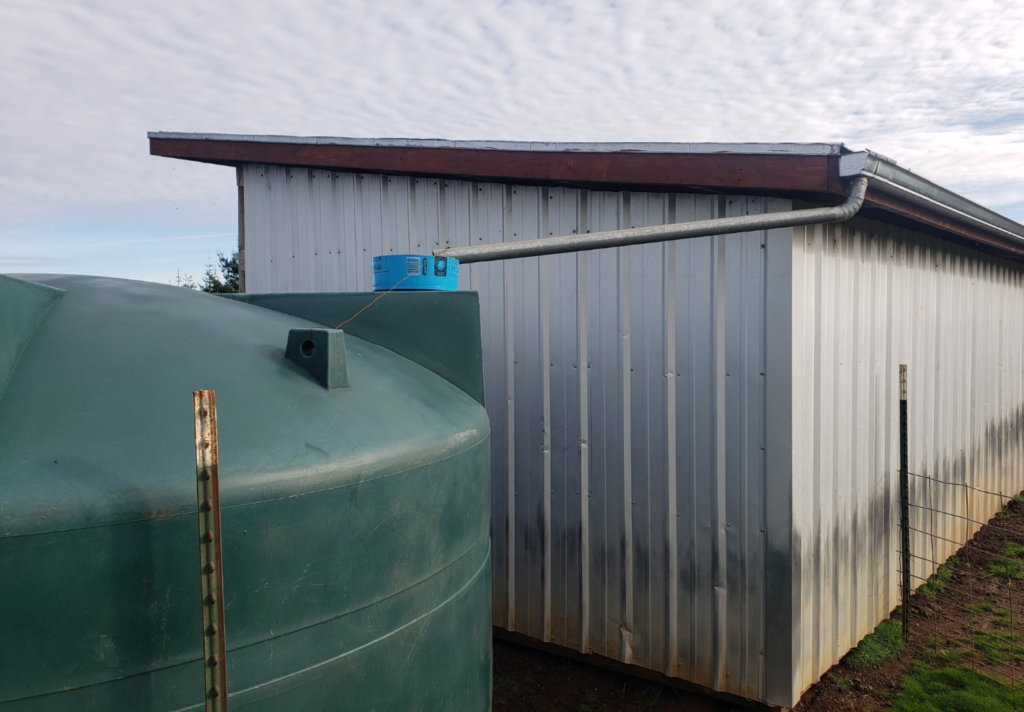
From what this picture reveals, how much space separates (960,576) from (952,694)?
7.26 ft

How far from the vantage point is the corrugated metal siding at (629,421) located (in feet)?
12.5

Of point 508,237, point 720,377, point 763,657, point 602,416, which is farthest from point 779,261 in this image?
point 763,657

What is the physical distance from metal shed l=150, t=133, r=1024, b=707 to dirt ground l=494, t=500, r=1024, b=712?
0.16 metres

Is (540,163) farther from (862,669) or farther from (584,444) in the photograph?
(862,669)

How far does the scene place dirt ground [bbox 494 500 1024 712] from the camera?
4012mm

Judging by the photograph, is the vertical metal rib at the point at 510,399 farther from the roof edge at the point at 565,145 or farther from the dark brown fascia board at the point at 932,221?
the dark brown fascia board at the point at 932,221

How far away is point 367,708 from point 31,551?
0.95 meters

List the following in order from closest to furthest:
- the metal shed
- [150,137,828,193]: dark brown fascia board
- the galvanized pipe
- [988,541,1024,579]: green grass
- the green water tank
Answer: the green water tank
the galvanized pipe
[150,137,828,193]: dark brown fascia board
the metal shed
[988,541,1024,579]: green grass

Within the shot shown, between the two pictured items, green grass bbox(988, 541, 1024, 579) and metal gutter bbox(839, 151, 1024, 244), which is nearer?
metal gutter bbox(839, 151, 1024, 244)

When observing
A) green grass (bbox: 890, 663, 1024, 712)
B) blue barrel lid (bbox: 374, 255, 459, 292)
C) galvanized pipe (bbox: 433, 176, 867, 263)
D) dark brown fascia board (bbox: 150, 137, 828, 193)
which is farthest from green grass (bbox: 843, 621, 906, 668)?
blue barrel lid (bbox: 374, 255, 459, 292)

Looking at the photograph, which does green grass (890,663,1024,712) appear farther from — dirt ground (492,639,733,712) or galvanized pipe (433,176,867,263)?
galvanized pipe (433,176,867,263)

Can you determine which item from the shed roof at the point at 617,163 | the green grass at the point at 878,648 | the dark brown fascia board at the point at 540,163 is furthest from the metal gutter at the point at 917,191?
the green grass at the point at 878,648

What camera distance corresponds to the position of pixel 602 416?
14.1 ft

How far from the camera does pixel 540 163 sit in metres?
4.25
